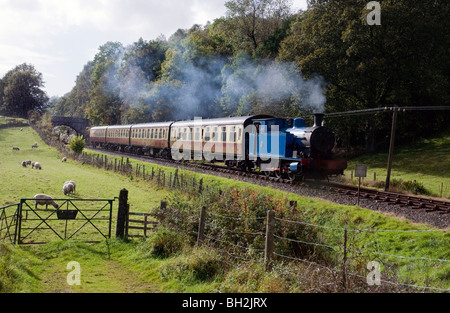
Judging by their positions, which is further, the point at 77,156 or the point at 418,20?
the point at 77,156

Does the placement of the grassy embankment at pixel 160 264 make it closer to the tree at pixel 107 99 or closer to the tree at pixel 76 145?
the tree at pixel 76 145

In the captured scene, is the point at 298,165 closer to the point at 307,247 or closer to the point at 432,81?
the point at 307,247

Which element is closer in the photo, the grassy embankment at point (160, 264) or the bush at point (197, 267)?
the grassy embankment at point (160, 264)

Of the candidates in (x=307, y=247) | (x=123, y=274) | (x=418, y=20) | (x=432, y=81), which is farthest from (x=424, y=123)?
(x=123, y=274)

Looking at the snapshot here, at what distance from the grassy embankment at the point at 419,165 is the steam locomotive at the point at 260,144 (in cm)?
500

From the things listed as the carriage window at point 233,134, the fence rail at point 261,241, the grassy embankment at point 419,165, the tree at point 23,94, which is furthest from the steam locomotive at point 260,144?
the tree at point 23,94

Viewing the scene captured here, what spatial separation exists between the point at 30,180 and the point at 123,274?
17.4 meters

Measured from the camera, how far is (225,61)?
52.6m

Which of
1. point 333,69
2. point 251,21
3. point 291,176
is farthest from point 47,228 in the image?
point 251,21

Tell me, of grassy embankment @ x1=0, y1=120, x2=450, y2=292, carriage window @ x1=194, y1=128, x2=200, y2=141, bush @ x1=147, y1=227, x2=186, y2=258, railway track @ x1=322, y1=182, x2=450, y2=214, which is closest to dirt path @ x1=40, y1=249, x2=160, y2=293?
grassy embankment @ x1=0, y1=120, x2=450, y2=292

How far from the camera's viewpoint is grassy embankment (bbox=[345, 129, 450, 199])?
23.4 metres

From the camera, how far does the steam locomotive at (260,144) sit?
18.8m

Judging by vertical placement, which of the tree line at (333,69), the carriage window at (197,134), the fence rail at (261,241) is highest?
the tree line at (333,69)

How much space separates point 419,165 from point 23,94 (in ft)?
338
